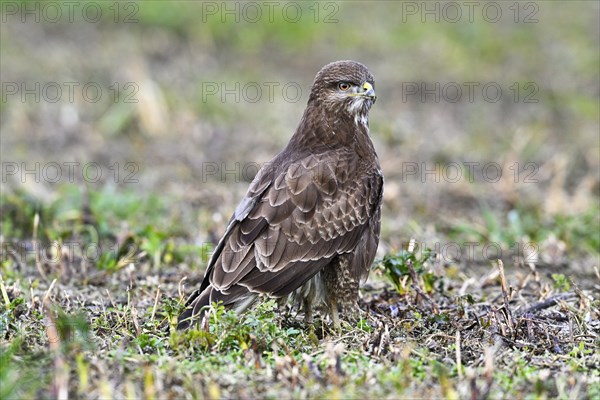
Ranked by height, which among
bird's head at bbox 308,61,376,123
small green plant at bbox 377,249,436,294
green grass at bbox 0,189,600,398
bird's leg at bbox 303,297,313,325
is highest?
bird's head at bbox 308,61,376,123

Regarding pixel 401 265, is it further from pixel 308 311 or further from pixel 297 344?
pixel 297 344

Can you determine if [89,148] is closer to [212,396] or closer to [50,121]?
[50,121]

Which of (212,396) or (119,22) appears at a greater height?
(119,22)

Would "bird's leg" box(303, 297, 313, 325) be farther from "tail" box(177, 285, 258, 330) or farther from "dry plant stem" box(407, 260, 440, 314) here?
"dry plant stem" box(407, 260, 440, 314)

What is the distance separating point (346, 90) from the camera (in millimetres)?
6445

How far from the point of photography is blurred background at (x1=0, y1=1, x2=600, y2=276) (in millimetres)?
8336

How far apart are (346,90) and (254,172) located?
155 inches

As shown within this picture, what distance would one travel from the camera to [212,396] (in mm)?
4254

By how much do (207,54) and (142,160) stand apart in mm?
3727

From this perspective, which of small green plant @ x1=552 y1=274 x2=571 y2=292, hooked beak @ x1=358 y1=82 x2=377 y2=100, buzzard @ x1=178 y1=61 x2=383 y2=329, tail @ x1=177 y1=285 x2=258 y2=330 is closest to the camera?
tail @ x1=177 y1=285 x2=258 y2=330

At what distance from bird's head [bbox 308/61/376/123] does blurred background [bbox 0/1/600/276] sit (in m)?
1.76

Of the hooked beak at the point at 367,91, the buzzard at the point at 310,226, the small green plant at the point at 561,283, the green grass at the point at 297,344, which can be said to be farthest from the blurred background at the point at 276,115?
the hooked beak at the point at 367,91

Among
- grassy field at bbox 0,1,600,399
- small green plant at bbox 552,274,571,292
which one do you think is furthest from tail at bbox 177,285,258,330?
small green plant at bbox 552,274,571,292

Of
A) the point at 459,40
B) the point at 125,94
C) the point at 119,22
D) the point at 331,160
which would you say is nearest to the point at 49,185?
the point at 125,94
